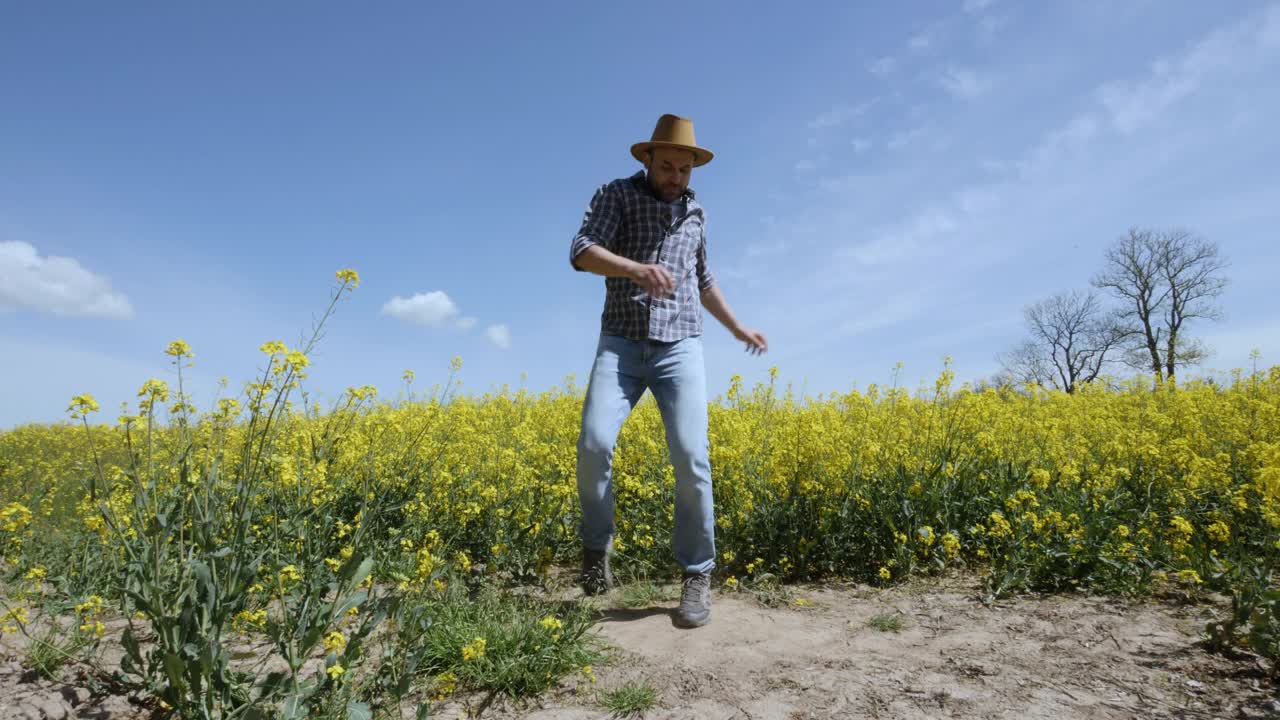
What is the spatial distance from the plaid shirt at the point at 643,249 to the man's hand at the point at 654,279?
37 cm

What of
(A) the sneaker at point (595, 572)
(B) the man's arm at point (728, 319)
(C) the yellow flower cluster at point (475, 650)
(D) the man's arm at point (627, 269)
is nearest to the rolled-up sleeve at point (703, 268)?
(B) the man's arm at point (728, 319)

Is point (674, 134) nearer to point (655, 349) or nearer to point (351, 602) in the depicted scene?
point (655, 349)

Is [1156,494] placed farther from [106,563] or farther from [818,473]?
[106,563]

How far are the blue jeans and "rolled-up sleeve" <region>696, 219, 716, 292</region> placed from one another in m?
0.48

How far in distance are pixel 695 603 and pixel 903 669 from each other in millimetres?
883

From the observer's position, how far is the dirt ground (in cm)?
221

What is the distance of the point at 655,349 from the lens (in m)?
3.20

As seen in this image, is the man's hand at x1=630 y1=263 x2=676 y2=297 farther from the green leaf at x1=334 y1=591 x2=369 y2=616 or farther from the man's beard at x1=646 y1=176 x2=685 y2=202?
the green leaf at x1=334 y1=591 x2=369 y2=616

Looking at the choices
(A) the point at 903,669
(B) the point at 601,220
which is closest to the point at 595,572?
(A) the point at 903,669

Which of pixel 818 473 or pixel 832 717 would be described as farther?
pixel 818 473

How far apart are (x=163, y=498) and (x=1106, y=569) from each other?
413 centimetres

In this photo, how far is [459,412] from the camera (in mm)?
5785

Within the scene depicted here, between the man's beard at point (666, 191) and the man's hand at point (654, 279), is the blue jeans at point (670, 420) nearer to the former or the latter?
the man's hand at point (654, 279)

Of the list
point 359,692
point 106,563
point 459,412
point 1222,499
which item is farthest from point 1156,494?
point 106,563
